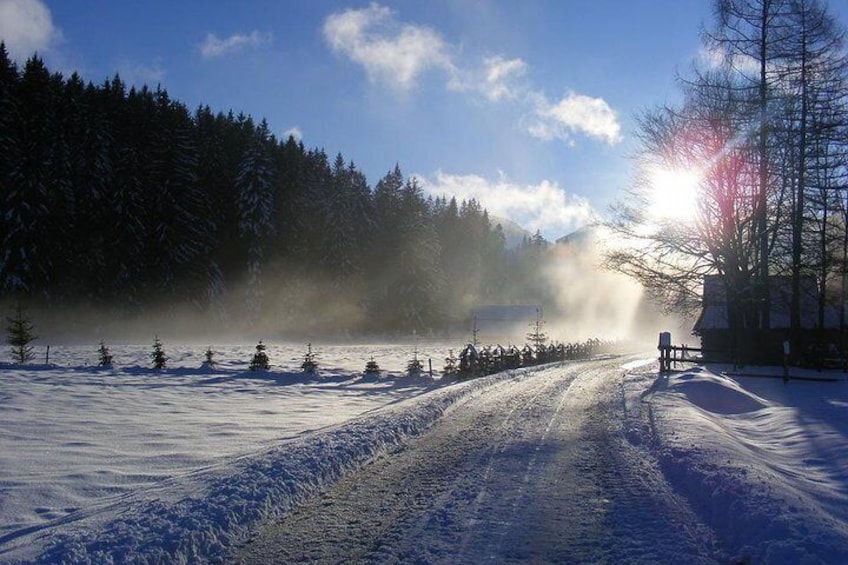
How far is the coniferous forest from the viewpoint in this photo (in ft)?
121

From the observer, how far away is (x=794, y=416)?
38.1 feet

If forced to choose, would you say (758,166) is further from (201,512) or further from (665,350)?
(201,512)

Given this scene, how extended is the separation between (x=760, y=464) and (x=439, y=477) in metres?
4.05

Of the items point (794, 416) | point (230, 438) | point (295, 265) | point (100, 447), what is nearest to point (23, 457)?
point (100, 447)

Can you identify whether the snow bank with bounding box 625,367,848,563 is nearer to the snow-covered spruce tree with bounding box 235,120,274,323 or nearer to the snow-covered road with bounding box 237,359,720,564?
the snow-covered road with bounding box 237,359,720,564

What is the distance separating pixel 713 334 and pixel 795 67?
1530 cm

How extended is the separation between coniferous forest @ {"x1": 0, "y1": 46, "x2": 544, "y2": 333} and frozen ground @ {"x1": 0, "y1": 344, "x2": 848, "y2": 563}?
1018 inches

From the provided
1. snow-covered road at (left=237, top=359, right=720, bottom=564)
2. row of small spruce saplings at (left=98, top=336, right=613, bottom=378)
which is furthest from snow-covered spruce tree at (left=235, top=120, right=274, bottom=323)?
snow-covered road at (left=237, top=359, right=720, bottom=564)

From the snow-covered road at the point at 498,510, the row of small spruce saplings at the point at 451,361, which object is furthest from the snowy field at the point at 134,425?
the snow-covered road at the point at 498,510

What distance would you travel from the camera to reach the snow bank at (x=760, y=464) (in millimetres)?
4961

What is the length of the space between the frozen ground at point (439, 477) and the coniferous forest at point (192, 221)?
1018 inches

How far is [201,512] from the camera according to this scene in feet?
18.7

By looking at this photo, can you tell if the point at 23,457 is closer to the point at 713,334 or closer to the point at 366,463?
the point at 366,463

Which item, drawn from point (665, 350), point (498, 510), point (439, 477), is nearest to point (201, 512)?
point (439, 477)
